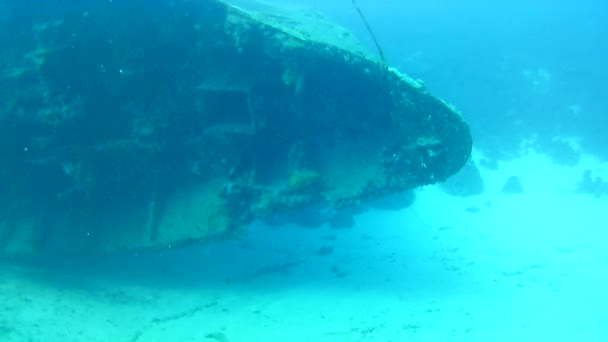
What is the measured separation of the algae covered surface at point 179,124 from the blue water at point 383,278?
111 centimetres

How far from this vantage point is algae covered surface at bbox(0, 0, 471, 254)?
820cm

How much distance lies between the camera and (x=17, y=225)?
8.61 m

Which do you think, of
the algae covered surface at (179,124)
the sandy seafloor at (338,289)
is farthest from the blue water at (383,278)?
the algae covered surface at (179,124)

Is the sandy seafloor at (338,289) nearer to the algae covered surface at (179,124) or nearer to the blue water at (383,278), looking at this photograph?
the blue water at (383,278)

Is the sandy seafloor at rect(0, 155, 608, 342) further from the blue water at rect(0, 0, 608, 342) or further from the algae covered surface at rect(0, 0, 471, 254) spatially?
the algae covered surface at rect(0, 0, 471, 254)

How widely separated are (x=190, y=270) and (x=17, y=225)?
3.49 meters

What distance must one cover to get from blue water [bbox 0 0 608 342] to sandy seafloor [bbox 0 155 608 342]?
4cm

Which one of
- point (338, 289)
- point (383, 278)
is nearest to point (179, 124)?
point (338, 289)

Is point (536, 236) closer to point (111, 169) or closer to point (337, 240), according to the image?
point (337, 240)

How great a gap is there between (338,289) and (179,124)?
15.8 ft

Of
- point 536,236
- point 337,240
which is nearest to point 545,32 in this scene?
point 536,236

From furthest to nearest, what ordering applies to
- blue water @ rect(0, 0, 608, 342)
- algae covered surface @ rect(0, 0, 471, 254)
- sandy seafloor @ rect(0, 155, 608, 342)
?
algae covered surface @ rect(0, 0, 471, 254), blue water @ rect(0, 0, 608, 342), sandy seafloor @ rect(0, 155, 608, 342)

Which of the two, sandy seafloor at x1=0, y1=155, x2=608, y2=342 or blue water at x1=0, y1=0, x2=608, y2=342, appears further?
blue water at x1=0, y1=0, x2=608, y2=342

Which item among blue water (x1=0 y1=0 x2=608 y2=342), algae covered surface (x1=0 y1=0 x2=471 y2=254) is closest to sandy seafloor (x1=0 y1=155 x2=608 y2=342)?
blue water (x1=0 y1=0 x2=608 y2=342)
